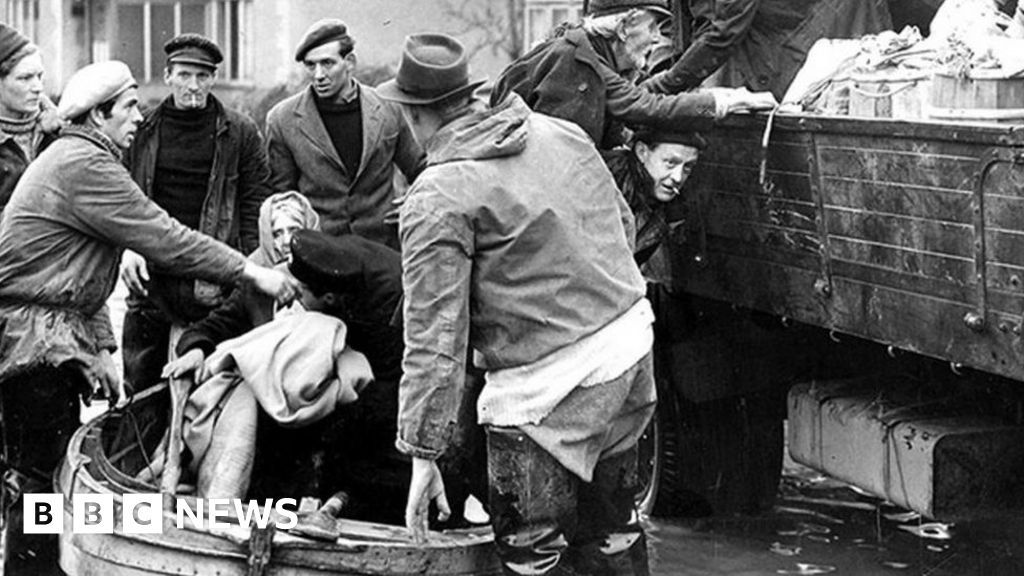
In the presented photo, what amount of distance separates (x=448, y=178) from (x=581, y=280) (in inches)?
18.1

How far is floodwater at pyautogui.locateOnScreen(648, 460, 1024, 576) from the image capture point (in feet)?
24.5

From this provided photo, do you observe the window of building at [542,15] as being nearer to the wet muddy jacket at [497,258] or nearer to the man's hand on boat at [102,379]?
the man's hand on boat at [102,379]

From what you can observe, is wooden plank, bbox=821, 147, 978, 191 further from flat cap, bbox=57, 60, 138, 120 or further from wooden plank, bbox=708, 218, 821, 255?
flat cap, bbox=57, 60, 138, 120

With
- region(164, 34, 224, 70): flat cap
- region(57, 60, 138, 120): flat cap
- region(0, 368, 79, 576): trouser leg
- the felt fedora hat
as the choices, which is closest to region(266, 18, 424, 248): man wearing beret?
region(164, 34, 224, 70): flat cap

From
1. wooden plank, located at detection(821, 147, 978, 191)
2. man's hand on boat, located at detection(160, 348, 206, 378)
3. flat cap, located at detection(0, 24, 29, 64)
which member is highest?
flat cap, located at detection(0, 24, 29, 64)

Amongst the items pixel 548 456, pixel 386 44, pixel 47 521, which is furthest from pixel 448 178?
pixel 386 44

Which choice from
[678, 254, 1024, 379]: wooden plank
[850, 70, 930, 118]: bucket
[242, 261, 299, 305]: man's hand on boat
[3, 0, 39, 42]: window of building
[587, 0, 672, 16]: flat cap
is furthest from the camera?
[3, 0, 39, 42]: window of building

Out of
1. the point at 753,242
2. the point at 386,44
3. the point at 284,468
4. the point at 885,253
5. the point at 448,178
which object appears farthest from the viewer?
the point at 386,44

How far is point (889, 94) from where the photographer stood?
655cm

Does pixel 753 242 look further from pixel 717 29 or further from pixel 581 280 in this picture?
pixel 581 280

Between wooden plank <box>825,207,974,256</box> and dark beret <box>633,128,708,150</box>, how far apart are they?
2.52ft

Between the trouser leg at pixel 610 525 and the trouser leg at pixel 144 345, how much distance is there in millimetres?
2961

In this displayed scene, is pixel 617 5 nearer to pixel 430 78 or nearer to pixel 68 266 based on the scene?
pixel 430 78

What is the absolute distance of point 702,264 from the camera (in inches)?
294
